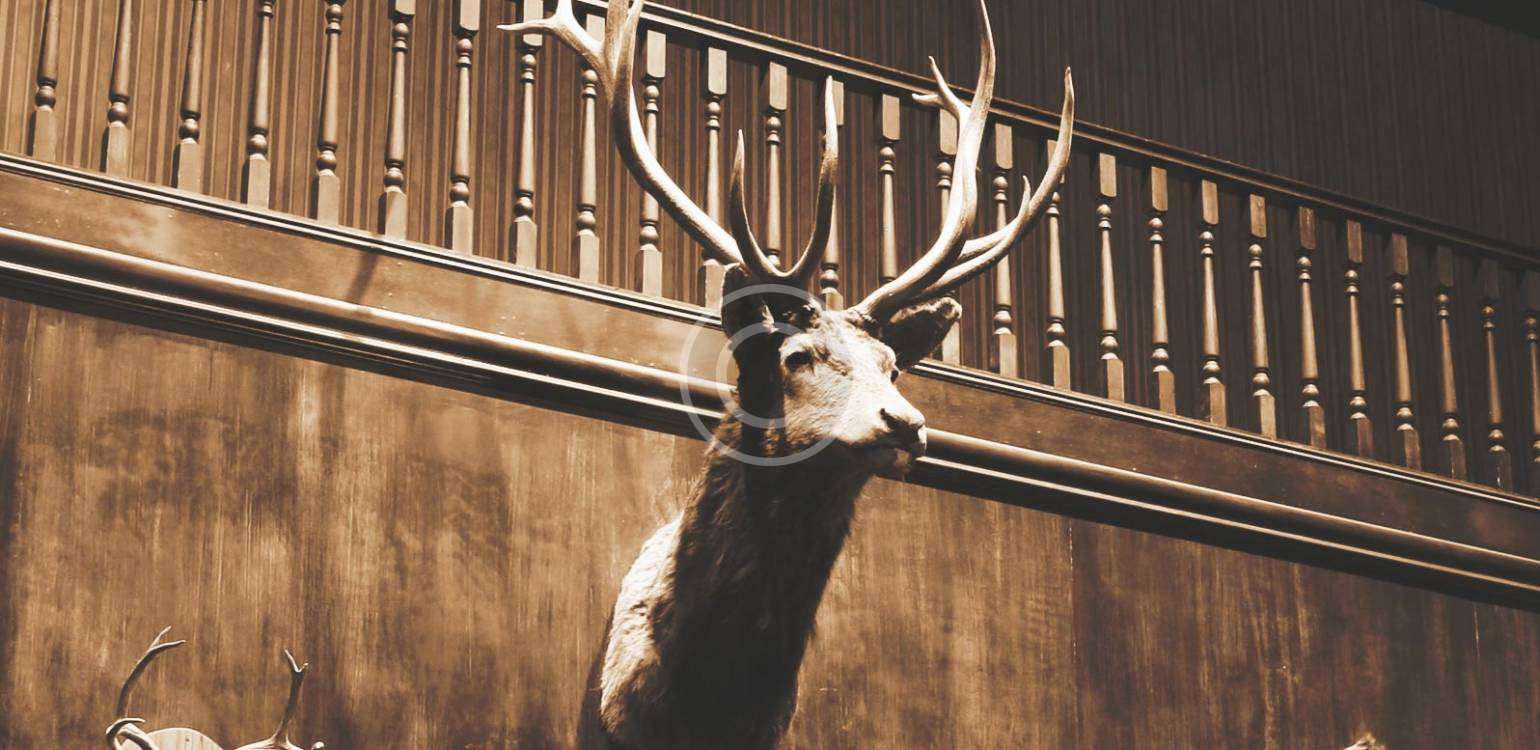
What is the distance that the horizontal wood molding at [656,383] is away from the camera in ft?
16.4

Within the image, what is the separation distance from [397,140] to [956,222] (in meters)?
1.37

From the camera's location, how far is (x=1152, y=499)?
19.8ft

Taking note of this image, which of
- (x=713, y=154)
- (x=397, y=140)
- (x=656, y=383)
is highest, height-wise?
(x=713, y=154)

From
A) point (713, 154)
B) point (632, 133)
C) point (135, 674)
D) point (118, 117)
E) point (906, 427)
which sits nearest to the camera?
point (906, 427)

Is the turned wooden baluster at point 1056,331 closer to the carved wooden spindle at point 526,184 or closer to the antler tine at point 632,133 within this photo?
the carved wooden spindle at point 526,184

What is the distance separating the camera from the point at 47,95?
5141 millimetres

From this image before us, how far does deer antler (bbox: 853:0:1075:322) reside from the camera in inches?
188

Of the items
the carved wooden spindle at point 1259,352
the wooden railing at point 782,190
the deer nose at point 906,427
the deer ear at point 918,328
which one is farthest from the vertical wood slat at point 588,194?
the carved wooden spindle at point 1259,352

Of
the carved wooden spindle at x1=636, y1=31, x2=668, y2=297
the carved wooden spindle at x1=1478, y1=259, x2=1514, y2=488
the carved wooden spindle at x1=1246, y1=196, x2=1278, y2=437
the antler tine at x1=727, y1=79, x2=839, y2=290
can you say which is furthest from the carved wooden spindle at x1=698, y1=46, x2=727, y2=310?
the carved wooden spindle at x1=1478, y1=259, x2=1514, y2=488

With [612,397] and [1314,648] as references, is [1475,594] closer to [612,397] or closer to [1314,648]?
[1314,648]

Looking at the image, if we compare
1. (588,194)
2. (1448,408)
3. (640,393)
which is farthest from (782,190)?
(640,393)

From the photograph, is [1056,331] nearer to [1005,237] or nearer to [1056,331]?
[1056,331]

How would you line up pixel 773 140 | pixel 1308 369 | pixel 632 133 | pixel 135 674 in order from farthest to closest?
pixel 1308 369 < pixel 773 140 < pixel 632 133 < pixel 135 674

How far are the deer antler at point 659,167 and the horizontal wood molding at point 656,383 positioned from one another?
59 cm
